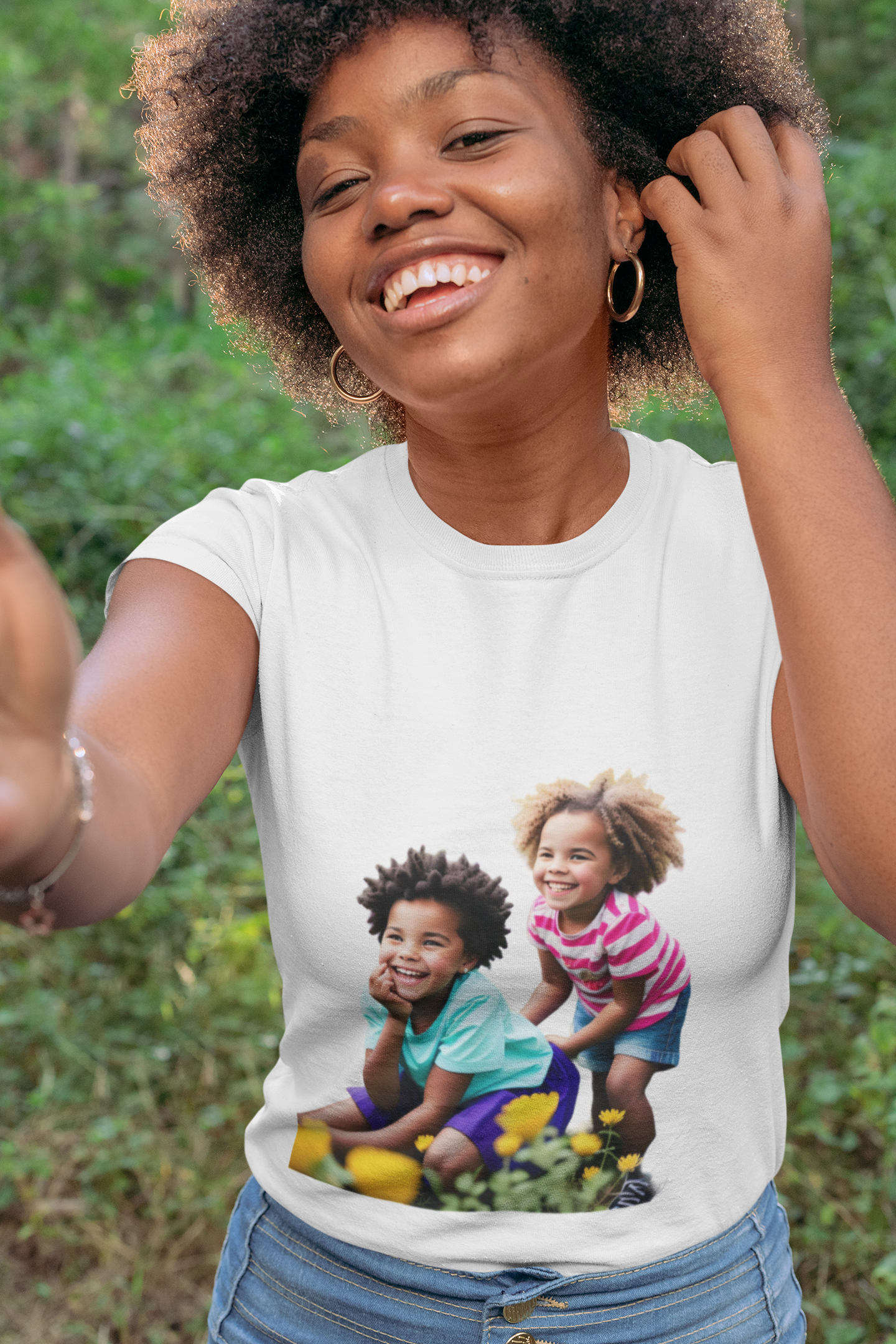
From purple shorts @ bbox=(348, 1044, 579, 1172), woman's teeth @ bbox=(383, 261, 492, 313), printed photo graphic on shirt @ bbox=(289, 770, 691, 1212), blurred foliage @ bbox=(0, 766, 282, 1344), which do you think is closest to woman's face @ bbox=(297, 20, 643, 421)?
woman's teeth @ bbox=(383, 261, 492, 313)

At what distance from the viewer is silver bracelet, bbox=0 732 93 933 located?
1.03 meters

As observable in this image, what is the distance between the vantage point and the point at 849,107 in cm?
1082

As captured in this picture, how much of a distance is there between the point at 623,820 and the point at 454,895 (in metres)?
0.21

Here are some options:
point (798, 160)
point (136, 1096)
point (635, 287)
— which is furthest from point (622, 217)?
point (136, 1096)

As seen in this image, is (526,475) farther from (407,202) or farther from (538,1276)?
(538,1276)

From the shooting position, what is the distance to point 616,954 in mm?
1400

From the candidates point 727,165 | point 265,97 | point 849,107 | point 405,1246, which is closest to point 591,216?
point 727,165

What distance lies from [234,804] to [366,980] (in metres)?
2.77

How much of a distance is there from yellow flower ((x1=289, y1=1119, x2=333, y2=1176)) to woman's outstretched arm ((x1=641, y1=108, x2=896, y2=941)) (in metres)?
0.66

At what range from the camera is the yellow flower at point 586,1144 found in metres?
1.40

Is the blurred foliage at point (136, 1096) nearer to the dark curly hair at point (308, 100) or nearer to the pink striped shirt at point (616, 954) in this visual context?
the dark curly hair at point (308, 100)

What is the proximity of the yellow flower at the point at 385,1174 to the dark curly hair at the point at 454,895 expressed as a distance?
0.25 m

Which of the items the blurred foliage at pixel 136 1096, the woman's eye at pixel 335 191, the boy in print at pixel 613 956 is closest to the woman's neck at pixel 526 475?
the woman's eye at pixel 335 191

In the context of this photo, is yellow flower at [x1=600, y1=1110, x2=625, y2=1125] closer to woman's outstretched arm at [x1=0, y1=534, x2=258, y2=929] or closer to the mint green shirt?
the mint green shirt
